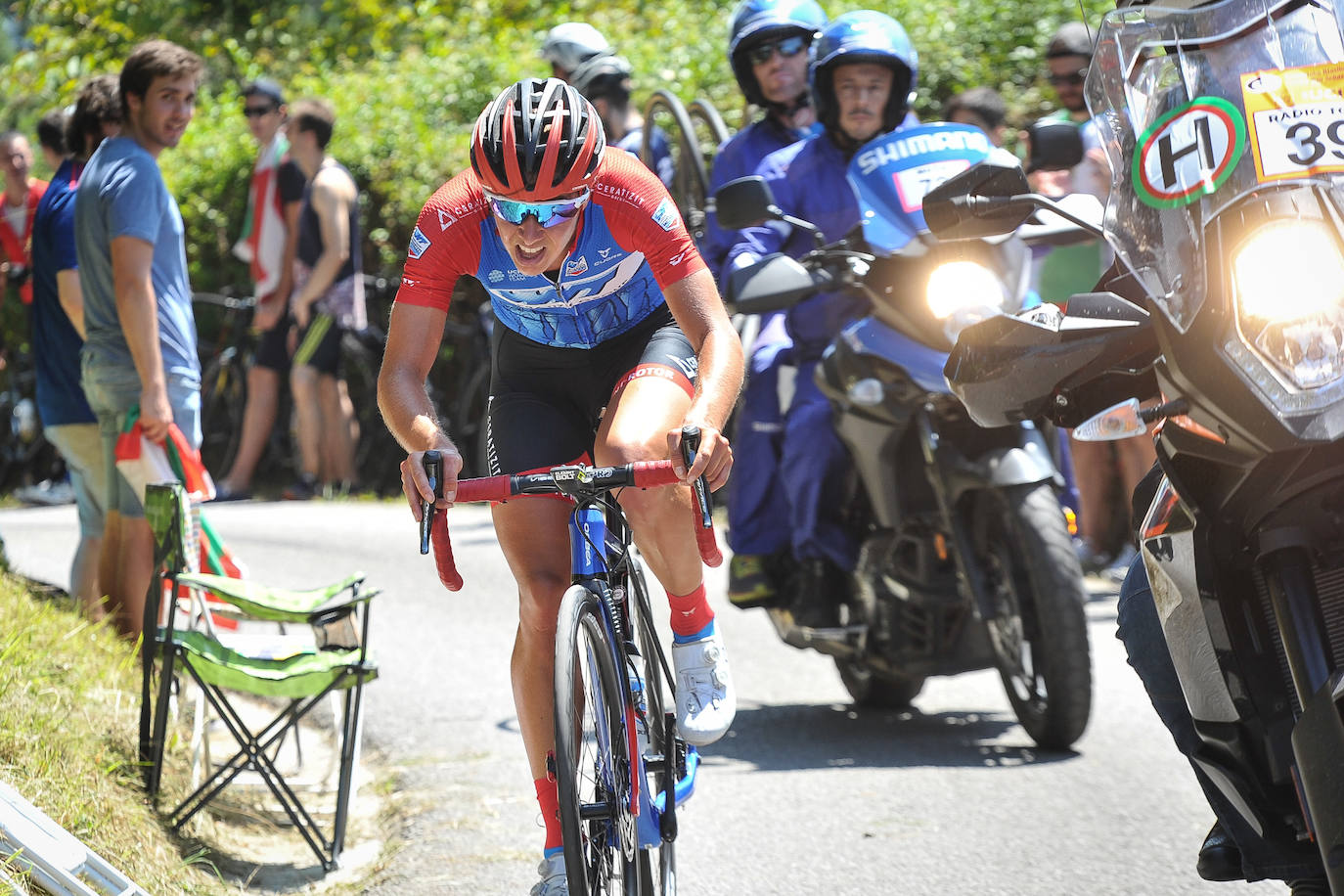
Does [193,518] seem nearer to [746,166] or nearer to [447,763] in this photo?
[447,763]

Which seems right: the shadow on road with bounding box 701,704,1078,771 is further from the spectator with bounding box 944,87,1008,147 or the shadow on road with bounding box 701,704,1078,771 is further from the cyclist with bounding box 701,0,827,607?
the spectator with bounding box 944,87,1008,147

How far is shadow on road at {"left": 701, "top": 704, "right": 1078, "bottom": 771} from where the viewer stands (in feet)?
19.1

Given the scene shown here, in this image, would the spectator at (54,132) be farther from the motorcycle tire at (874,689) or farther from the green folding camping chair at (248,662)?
the motorcycle tire at (874,689)

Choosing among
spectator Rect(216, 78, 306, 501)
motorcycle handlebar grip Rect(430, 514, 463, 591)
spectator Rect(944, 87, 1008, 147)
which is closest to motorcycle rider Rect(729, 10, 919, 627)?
motorcycle handlebar grip Rect(430, 514, 463, 591)

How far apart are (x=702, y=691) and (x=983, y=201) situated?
148cm

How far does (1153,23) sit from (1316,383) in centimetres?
74

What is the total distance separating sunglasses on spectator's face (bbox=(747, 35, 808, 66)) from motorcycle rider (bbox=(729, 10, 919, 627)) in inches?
26.7

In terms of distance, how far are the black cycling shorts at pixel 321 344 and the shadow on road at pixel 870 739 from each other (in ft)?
19.3

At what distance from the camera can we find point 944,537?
5.96m

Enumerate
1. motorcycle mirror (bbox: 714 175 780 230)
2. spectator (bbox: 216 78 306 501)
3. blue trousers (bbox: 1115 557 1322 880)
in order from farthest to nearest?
spectator (bbox: 216 78 306 501) → motorcycle mirror (bbox: 714 175 780 230) → blue trousers (bbox: 1115 557 1322 880)

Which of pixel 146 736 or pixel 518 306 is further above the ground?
pixel 518 306

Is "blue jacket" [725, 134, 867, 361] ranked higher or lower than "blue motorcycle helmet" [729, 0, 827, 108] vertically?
lower

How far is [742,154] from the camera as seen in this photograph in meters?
7.42

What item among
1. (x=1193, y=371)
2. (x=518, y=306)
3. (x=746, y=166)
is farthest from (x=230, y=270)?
(x=1193, y=371)
